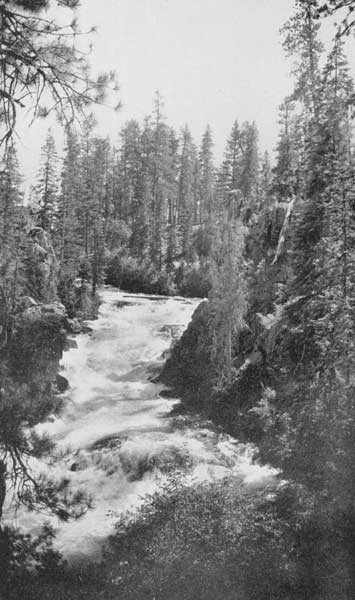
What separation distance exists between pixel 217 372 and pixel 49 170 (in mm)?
30960

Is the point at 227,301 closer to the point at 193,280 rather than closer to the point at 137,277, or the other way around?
the point at 193,280

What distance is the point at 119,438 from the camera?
21.2m

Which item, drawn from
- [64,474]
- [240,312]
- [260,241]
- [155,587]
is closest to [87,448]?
[64,474]

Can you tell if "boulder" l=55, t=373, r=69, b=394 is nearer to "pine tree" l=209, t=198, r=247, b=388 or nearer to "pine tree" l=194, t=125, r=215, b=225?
"pine tree" l=209, t=198, r=247, b=388

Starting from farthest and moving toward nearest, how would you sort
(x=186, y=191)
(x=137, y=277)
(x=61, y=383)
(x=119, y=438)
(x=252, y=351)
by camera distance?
1. (x=186, y=191)
2. (x=137, y=277)
3. (x=61, y=383)
4. (x=252, y=351)
5. (x=119, y=438)

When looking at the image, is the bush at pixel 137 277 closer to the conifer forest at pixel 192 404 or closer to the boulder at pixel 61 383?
the conifer forest at pixel 192 404

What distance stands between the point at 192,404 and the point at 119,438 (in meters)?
7.06

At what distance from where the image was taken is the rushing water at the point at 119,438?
15859 millimetres

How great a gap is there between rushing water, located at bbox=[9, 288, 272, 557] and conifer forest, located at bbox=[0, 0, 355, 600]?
11 cm

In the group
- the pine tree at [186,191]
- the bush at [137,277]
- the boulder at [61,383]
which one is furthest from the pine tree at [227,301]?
the pine tree at [186,191]

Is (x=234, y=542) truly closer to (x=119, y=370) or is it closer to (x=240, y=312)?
(x=240, y=312)

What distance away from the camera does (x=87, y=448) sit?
20516 mm

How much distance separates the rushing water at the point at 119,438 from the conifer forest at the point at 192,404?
0.35 ft

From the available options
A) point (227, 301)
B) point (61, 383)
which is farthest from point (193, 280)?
point (61, 383)
